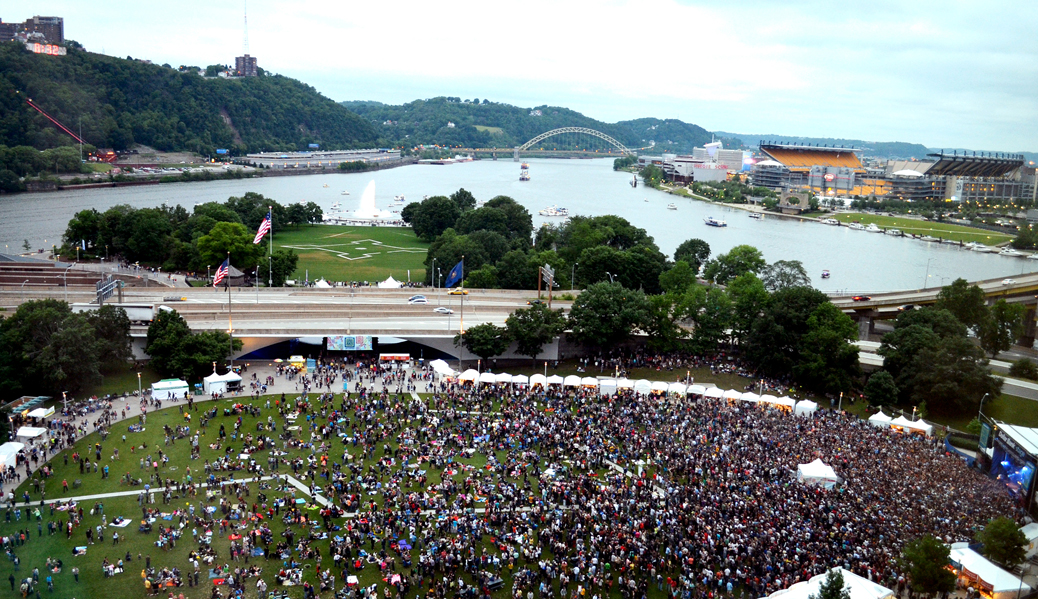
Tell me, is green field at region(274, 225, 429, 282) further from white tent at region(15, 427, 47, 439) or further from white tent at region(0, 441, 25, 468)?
white tent at region(0, 441, 25, 468)

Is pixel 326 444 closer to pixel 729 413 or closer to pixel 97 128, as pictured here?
pixel 729 413

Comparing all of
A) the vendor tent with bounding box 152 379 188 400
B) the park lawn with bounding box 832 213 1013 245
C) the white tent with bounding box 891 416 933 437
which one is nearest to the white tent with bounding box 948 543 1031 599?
the white tent with bounding box 891 416 933 437

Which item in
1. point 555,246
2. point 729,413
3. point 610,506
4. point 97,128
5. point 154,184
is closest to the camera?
point 610,506

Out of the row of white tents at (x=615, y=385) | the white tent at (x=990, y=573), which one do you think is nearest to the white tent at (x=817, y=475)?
the white tent at (x=990, y=573)

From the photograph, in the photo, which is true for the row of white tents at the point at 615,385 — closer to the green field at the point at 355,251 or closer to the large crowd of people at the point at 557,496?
the large crowd of people at the point at 557,496

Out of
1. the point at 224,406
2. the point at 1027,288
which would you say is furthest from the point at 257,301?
the point at 1027,288

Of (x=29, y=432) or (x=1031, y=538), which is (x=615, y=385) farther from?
(x=29, y=432)

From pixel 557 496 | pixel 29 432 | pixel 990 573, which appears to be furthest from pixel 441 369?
pixel 990 573

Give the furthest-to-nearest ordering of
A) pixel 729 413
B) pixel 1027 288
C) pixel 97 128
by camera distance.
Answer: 1. pixel 97 128
2. pixel 1027 288
3. pixel 729 413
